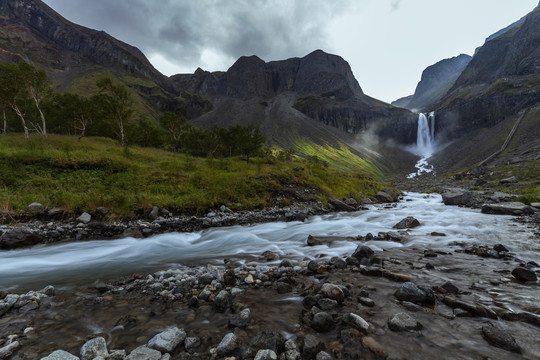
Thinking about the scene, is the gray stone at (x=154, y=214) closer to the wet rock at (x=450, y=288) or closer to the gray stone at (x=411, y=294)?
the gray stone at (x=411, y=294)

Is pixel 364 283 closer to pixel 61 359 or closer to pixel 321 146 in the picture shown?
pixel 61 359

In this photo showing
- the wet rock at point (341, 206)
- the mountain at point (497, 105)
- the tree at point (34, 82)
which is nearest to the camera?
the wet rock at point (341, 206)

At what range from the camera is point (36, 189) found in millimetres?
12953

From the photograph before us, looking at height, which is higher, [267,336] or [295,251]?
[267,336]

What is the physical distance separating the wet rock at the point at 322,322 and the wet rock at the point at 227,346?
1.29m

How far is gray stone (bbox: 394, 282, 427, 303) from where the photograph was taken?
420 centimetres

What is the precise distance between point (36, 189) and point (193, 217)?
982cm

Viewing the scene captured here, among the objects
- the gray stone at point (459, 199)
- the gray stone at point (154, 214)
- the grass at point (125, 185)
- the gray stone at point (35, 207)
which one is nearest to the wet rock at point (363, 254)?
the grass at point (125, 185)

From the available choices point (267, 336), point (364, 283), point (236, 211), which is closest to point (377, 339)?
point (267, 336)

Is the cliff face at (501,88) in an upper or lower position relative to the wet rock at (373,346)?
upper

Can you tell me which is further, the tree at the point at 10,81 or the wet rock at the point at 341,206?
the tree at the point at 10,81

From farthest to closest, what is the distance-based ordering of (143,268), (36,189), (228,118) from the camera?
(228,118) → (36,189) → (143,268)

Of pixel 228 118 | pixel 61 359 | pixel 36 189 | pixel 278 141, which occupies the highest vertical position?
pixel 228 118

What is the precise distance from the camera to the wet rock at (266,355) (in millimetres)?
2774
